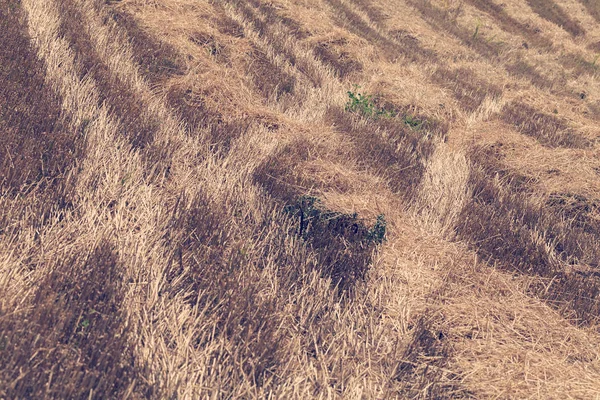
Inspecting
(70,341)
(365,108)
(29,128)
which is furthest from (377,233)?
(365,108)

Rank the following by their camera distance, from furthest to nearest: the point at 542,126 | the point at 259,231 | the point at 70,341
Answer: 1. the point at 542,126
2. the point at 259,231
3. the point at 70,341

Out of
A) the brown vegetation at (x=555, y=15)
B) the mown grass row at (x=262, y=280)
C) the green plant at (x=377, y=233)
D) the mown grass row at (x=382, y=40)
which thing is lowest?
the mown grass row at (x=262, y=280)

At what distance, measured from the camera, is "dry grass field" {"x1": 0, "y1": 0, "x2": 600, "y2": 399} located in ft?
7.09

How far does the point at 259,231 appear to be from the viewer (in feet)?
10.4

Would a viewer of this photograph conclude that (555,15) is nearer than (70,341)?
No

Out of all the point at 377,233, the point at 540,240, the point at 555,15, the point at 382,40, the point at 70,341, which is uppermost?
the point at 555,15

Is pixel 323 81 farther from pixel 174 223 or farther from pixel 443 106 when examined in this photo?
pixel 174 223

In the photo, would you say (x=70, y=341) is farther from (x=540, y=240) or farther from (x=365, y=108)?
(x=365, y=108)

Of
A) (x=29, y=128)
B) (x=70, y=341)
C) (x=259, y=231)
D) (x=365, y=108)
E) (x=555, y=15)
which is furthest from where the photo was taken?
(x=555, y=15)

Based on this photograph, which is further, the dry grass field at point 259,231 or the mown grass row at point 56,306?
the dry grass field at point 259,231

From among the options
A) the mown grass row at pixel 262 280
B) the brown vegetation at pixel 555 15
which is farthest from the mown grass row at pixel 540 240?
the brown vegetation at pixel 555 15

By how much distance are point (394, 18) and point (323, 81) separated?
7.49m

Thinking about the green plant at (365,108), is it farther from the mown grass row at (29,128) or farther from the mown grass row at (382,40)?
the mown grass row at (29,128)

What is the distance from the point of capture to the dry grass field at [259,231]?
2.16m
